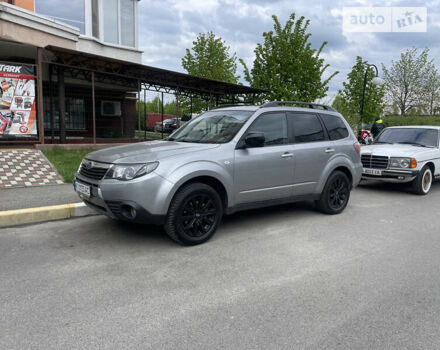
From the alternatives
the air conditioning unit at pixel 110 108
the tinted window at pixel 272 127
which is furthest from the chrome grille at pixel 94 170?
the air conditioning unit at pixel 110 108

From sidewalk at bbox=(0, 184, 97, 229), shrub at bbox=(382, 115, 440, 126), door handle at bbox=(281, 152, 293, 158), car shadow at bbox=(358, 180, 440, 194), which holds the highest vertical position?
shrub at bbox=(382, 115, 440, 126)

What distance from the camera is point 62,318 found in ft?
9.39

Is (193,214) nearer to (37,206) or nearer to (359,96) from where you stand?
(37,206)

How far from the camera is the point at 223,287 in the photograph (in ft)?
11.4

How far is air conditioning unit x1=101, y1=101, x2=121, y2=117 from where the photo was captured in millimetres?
20120

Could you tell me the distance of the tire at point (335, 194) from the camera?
6180 millimetres

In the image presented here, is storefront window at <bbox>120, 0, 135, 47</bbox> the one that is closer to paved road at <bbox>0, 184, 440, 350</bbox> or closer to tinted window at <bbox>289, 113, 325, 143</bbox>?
tinted window at <bbox>289, 113, 325, 143</bbox>

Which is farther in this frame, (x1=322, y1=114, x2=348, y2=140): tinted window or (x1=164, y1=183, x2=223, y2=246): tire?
(x1=322, y1=114, x2=348, y2=140): tinted window

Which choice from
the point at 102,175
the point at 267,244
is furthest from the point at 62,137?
the point at 267,244

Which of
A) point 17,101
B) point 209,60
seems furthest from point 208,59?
point 17,101

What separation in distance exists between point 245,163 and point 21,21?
9.86 metres

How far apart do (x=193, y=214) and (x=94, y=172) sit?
1365mm

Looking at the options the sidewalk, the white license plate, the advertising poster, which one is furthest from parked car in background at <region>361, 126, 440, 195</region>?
the advertising poster

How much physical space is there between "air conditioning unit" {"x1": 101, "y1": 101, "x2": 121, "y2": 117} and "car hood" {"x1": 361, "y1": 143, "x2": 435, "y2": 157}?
49.0 feet
